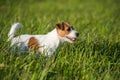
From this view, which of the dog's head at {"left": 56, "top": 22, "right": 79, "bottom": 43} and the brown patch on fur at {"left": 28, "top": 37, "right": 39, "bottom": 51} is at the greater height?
the dog's head at {"left": 56, "top": 22, "right": 79, "bottom": 43}

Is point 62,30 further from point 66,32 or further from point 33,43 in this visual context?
point 33,43

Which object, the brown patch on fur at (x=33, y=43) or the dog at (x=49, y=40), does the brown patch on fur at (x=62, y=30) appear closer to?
the dog at (x=49, y=40)

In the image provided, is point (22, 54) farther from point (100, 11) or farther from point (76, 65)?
point (100, 11)

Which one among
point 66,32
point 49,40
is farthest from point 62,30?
point 49,40

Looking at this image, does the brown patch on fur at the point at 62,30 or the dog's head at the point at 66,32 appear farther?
the brown patch on fur at the point at 62,30

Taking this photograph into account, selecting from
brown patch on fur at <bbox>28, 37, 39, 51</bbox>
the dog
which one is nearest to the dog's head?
the dog

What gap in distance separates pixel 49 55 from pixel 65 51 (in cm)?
42

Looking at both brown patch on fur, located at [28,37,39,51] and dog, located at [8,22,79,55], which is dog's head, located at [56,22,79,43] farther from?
brown patch on fur, located at [28,37,39,51]

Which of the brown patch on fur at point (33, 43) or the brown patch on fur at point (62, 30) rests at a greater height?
the brown patch on fur at point (62, 30)

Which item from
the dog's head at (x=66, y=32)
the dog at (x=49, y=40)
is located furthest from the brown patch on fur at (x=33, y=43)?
the dog's head at (x=66, y=32)

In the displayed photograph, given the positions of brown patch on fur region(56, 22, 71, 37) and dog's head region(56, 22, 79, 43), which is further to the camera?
brown patch on fur region(56, 22, 71, 37)

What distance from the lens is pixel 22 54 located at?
7.20 metres

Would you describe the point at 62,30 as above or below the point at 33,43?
above

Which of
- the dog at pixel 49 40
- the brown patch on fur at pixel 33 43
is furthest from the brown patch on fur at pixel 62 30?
the brown patch on fur at pixel 33 43
